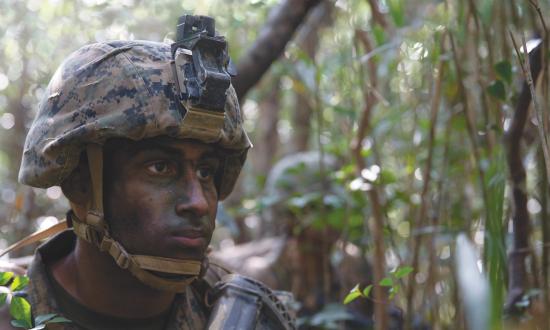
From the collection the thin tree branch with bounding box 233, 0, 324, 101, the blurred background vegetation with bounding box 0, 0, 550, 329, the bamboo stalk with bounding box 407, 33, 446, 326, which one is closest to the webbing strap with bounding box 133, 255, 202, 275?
the blurred background vegetation with bounding box 0, 0, 550, 329

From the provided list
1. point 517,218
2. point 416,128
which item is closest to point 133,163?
point 517,218

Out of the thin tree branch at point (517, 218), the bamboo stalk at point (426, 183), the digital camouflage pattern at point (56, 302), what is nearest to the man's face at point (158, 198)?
the digital camouflage pattern at point (56, 302)

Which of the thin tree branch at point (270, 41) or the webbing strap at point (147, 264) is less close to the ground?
the thin tree branch at point (270, 41)

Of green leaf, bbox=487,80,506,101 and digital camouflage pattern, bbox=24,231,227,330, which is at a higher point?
green leaf, bbox=487,80,506,101

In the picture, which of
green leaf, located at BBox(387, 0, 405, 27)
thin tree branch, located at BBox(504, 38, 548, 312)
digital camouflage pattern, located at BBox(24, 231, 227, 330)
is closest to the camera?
digital camouflage pattern, located at BBox(24, 231, 227, 330)

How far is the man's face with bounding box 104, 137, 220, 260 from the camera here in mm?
1863

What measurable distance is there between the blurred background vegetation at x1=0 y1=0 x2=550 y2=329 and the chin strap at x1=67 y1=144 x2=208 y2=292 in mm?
562

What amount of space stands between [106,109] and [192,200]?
0.31m

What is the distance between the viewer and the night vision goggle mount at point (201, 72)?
1.83 m

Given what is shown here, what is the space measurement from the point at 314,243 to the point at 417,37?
1894 millimetres

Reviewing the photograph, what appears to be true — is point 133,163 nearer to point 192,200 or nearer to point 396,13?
point 192,200

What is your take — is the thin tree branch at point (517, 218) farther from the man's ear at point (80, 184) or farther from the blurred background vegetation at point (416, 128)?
the man's ear at point (80, 184)

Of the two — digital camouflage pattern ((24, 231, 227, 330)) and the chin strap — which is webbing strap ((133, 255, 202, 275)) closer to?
the chin strap

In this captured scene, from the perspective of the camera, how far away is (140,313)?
6.74 ft
